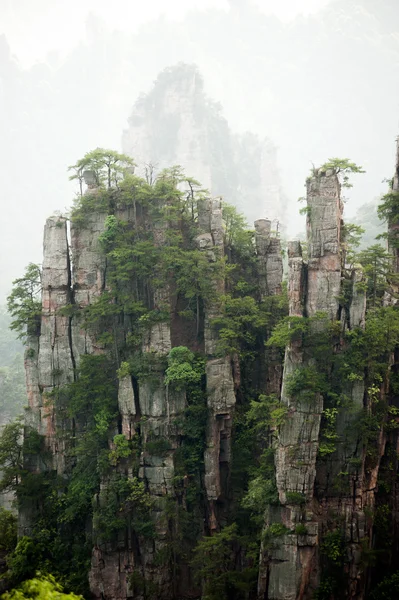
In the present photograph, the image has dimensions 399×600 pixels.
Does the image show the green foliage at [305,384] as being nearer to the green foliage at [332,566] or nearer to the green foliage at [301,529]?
the green foliage at [301,529]

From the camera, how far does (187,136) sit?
7062cm

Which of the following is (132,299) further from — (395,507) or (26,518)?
(395,507)

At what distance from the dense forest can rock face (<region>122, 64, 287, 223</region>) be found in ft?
136

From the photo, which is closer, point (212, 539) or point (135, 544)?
point (212, 539)

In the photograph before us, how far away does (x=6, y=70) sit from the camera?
376ft

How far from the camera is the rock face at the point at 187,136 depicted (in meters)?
70.3

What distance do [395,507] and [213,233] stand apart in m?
16.8

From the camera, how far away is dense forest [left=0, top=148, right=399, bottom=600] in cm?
2259

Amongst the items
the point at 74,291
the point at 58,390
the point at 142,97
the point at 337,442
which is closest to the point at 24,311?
the point at 74,291

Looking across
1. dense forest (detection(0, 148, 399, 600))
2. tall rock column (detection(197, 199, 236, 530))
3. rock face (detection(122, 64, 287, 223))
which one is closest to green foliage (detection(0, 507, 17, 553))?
dense forest (detection(0, 148, 399, 600))

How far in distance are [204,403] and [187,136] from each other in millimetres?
52000

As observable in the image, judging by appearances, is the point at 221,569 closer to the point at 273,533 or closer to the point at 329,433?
the point at 273,533

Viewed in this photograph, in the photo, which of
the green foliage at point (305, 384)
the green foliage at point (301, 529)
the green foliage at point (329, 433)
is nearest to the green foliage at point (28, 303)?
the green foliage at point (305, 384)

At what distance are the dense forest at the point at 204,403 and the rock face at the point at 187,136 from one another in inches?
1634
